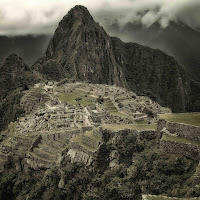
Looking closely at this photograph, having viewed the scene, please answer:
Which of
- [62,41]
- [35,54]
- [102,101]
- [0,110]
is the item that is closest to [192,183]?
[102,101]

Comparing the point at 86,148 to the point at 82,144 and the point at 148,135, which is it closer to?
the point at 82,144

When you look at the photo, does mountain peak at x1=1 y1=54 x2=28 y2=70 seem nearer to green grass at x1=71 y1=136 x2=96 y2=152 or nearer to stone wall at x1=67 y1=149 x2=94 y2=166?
green grass at x1=71 y1=136 x2=96 y2=152

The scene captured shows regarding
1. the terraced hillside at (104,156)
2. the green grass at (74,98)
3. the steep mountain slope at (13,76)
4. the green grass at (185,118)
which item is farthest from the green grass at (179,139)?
the steep mountain slope at (13,76)

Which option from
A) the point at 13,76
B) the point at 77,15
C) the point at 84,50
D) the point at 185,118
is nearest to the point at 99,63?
the point at 84,50

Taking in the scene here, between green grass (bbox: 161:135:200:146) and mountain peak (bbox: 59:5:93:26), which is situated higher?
mountain peak (bbox: 59:5:93:26)

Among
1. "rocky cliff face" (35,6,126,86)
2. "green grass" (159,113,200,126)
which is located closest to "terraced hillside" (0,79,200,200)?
"green grass" (159,113,200,126)

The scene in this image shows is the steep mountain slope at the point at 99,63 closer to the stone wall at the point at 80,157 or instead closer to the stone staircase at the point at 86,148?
the stone staircase at the point at 86,148
